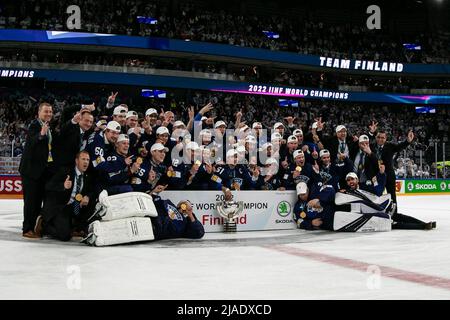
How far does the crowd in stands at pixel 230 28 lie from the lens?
2988 cm

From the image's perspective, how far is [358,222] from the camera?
31.2ft

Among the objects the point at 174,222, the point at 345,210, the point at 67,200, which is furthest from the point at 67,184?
the point at 345,210

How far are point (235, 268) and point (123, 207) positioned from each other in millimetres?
2470

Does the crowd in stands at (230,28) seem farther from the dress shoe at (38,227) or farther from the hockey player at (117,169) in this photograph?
the hockey player at (117,169)

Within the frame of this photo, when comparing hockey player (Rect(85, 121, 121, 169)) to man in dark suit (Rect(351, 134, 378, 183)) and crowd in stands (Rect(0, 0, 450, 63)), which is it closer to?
man in dark suit (Rect(351, 134, 378, 183))

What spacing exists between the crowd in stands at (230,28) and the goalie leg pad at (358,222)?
912 inches

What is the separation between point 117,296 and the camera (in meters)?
4.17

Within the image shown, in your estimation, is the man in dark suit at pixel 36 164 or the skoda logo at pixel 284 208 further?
the skoda logo at pixel 284 208

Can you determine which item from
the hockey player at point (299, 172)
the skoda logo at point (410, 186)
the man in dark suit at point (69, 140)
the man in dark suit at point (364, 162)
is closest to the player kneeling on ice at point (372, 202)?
the man in dark suit at point (364, 162)

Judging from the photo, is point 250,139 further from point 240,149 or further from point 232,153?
point 232,153

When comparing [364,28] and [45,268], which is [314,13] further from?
[45,268]

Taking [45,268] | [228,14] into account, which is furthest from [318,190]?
[228,14]

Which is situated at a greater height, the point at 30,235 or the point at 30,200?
the point at 30,200
